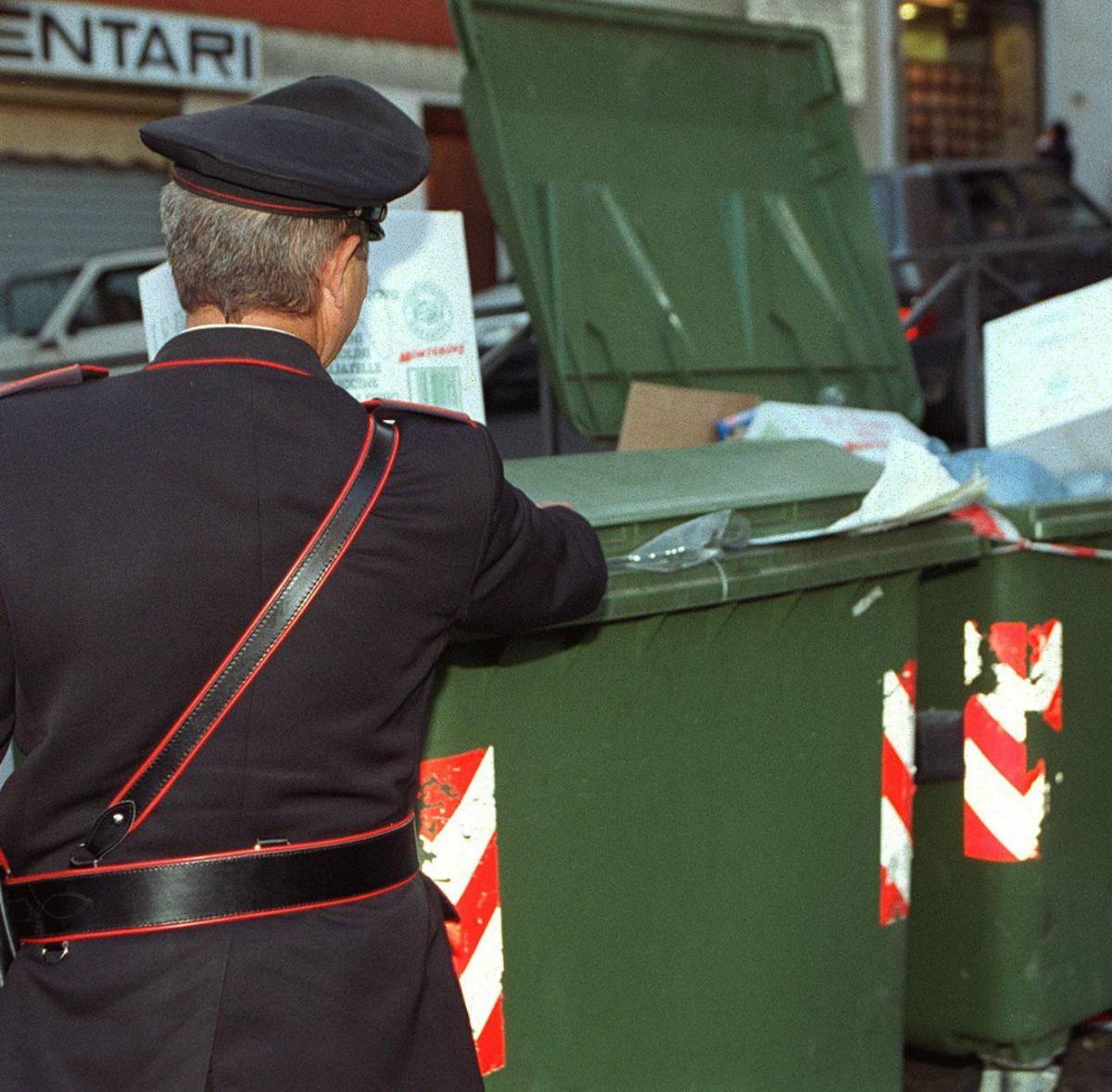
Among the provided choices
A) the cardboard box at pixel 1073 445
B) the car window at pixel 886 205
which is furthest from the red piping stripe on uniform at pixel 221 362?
the car window at pixel 886 205

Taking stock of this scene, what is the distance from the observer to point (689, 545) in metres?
2.53

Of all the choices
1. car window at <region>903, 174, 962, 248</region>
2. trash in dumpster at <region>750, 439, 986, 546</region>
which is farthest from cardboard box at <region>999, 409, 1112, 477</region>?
car window at <region>903, 174, 962, 248</region>

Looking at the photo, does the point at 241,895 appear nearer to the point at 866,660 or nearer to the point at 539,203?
the point at 866,660

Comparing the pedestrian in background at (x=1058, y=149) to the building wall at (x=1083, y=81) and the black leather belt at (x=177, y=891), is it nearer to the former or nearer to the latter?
the building wall at (x=1083, y=81)

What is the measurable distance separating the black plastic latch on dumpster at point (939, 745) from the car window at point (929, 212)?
6738 mm

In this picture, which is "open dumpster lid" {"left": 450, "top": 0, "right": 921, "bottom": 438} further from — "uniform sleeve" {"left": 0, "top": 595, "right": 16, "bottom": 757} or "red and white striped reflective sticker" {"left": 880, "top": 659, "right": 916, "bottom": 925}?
"uniform sleeve" {"left": 0, "top": 595, "right": 16, "bottom": 757}

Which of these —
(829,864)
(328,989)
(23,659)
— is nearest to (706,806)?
(829,864)

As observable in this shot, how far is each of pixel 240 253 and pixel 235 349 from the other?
0.09 meters

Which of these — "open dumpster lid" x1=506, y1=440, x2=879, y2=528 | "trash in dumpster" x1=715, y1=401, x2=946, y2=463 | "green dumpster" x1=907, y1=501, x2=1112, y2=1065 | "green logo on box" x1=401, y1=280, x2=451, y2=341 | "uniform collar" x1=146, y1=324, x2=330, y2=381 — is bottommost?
"green dumpster" x1=907, y1=501, x2=1112, y2=1065

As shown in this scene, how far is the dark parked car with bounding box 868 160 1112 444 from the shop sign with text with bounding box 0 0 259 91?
3674 mm

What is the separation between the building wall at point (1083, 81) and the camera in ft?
51.1

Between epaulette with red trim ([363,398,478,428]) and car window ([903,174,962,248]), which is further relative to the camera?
car window ([903,174,962,248])

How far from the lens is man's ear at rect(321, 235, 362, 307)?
171cm

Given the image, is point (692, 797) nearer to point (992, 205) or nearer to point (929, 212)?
point (929, 212)
